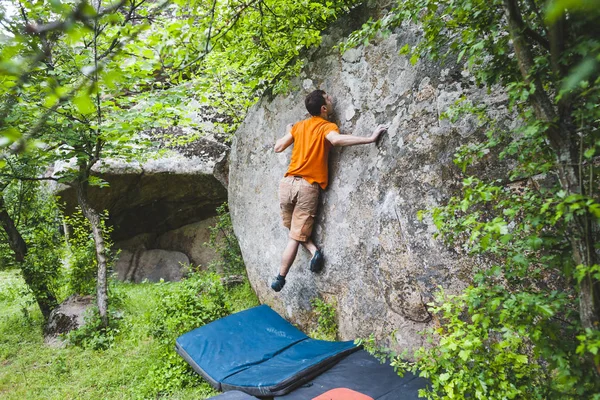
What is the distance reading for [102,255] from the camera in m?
4.91

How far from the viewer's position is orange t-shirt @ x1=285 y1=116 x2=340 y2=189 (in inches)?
148

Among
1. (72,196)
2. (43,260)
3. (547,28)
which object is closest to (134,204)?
(72,196)

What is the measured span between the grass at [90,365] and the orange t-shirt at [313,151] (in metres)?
1.81

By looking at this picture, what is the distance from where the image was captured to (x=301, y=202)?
3.87 meters

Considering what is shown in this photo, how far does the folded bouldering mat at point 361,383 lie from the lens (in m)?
2.60

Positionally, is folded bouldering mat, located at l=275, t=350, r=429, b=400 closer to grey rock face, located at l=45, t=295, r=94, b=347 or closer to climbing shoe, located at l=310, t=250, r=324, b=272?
climbing shoe, located at l=310, t=250, r=324, b=272

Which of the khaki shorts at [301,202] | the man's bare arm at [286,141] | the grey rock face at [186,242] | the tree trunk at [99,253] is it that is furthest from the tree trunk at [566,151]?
the grey rock face at [186,242]

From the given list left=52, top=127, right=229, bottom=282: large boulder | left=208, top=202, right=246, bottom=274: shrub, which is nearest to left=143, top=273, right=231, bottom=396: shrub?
left=208, top=202, right=246, bottom=274: shrub

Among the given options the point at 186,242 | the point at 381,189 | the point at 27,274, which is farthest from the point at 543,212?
the point at 186,242

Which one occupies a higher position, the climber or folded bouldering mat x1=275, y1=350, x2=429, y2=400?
the climber

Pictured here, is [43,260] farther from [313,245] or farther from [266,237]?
[313,245]

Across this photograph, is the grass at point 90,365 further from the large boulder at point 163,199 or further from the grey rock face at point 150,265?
the grey rock face at point 150,265

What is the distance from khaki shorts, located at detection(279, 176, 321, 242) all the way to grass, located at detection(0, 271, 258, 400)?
4.28 feet

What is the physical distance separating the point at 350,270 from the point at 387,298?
48 centimetres
